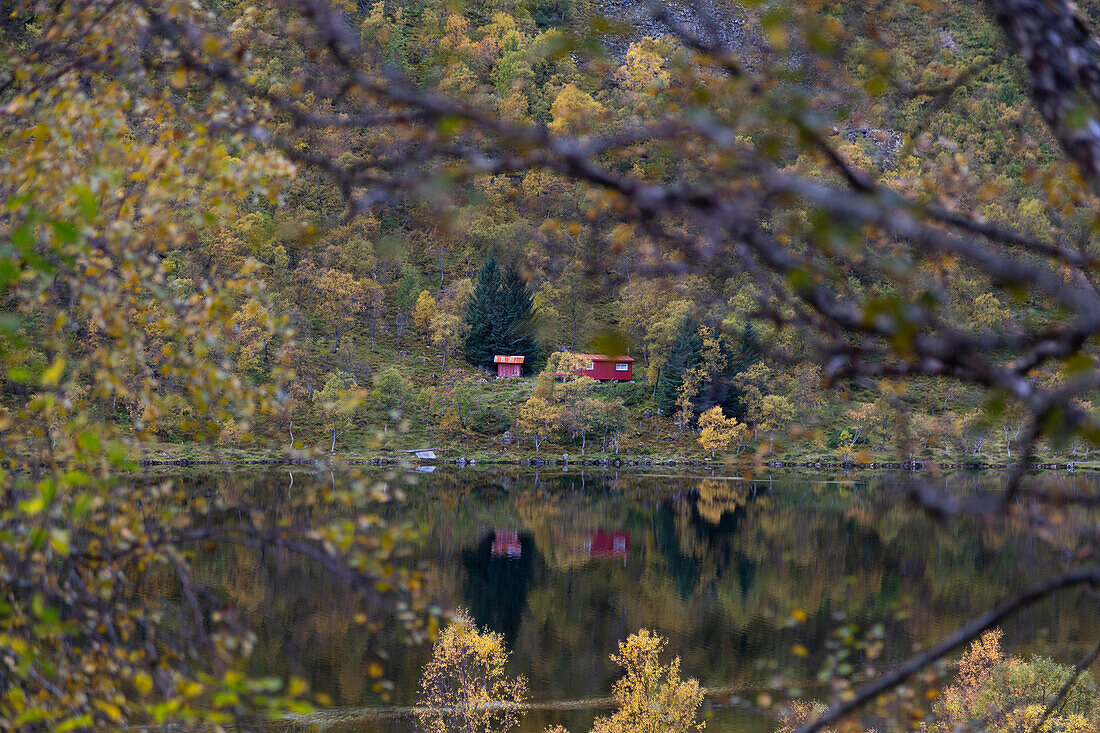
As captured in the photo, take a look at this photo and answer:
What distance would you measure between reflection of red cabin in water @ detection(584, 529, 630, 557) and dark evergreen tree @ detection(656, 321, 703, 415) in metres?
29.4

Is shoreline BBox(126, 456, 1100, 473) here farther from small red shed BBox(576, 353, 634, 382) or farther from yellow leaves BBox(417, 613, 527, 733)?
yellow leaves BBox(417, 613, 527, 733)

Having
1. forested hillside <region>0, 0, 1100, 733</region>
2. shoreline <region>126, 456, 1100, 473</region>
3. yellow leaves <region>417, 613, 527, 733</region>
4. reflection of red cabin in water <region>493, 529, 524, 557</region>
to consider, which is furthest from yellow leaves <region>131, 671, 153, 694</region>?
shoreline <region>126, 456, 1100, 473</region>

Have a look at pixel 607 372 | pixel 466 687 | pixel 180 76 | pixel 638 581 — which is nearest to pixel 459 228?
pixel 180 76

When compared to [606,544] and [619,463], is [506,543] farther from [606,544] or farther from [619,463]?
[619,463]

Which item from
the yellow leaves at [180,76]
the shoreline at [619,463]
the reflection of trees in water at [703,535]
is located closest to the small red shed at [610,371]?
the shoreline at [619,463]

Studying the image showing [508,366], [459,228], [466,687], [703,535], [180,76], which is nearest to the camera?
[180,76]

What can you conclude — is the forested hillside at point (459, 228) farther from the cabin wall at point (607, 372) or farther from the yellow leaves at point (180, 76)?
the cabin wall at point (607, 372)

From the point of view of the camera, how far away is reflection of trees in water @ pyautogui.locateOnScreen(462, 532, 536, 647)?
41.0 m

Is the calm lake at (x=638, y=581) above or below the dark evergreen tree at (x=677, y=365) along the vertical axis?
below

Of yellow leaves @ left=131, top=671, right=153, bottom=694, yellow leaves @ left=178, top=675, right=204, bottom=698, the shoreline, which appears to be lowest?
the shoreline

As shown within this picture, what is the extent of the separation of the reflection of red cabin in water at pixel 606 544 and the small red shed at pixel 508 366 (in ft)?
118

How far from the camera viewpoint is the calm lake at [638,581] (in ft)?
118

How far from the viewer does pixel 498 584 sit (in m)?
45.8

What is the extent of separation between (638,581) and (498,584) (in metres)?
7.87
